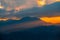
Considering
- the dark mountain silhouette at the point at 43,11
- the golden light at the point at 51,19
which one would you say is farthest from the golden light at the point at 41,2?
the golden light at the point at 51,19

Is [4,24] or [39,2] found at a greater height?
[39,2]

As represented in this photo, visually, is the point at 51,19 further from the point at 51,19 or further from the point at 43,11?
the point at 43,11

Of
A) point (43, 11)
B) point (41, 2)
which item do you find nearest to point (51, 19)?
point (43, 11)

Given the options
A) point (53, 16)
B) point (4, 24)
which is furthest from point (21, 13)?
point (53, 16)

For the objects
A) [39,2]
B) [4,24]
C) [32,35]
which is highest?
[39,2]

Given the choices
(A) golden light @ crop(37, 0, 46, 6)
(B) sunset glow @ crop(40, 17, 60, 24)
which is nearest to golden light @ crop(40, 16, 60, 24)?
(B) sunset glow @ crop(40, 17, 60, 24)

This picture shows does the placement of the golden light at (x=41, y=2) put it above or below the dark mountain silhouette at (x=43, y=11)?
above

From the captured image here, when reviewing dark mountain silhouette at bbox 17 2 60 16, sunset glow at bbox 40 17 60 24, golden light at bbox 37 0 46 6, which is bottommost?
sunset glow at bbox 40 17 60 24

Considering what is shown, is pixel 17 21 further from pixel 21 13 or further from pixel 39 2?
pixel 39 2

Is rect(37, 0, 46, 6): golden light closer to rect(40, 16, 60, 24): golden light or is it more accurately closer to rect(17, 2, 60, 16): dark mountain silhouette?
rect(17, 2, 60, 16): dark mountain silhouette

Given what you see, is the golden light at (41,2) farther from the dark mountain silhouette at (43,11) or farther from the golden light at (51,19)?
the golden light at (51,19)

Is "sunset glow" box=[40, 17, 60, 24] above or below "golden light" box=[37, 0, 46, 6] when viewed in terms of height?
below
